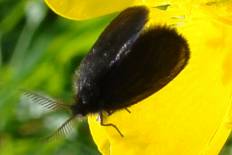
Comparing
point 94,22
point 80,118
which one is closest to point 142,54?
point 80,118

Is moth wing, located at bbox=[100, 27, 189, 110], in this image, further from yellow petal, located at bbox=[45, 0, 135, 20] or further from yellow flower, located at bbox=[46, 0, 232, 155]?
yellow petal, located at bbox=[45, 0, 135, 20]

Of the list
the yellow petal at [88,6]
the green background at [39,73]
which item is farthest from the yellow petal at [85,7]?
the green background at [39,73]

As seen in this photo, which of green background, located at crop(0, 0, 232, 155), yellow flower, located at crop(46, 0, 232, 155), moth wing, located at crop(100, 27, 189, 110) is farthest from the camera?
green background, located at crop(0, 0, 232, 155)

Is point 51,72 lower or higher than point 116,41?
lower

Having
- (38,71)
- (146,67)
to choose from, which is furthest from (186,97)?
(38,71)

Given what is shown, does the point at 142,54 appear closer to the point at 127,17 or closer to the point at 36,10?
the point at 127,17

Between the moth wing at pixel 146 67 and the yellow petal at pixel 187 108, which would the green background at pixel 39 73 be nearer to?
the yellow petal at pixel 187 108

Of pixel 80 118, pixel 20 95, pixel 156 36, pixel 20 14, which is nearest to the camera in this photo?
pixel 156 36

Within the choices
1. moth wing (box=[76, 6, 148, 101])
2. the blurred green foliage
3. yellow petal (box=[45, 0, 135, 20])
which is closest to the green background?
the blurred green foliage
